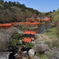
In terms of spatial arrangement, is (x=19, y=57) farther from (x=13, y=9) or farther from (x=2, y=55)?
(x=13, y=9)

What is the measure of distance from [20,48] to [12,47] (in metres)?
0.93

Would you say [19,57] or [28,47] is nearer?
[19,57]

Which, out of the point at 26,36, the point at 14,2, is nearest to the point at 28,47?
the point at 26,36

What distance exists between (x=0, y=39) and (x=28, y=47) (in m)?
3.27

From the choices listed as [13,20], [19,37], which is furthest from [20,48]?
[13,20]

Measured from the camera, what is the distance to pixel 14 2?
68.1 meters

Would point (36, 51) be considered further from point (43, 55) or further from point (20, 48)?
point (20, 48)

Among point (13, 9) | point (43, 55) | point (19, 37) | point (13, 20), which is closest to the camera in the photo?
point (43, 55)

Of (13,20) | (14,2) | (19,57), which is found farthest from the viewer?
(14,2)

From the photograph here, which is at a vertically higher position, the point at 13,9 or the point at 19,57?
the point at 13,9

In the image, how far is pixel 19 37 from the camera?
25.0 meters

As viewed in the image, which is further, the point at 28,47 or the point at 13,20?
the point at 13,20

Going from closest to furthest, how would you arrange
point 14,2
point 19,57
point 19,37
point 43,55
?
point 43,55
point 19,57
point 19,37
point 14,2

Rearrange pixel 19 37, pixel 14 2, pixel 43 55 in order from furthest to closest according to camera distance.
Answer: pixel 14 2, pixel 19 37, pixel 43 55
